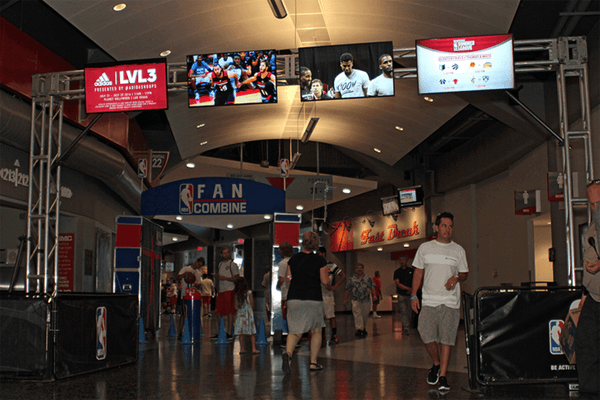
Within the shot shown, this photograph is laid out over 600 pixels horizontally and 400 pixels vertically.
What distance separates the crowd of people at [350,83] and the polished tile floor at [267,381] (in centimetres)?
363

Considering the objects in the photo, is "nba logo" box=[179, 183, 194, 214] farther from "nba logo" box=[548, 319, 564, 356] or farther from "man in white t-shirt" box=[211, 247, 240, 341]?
"nba logo" box=[548, 319, 564, 356]

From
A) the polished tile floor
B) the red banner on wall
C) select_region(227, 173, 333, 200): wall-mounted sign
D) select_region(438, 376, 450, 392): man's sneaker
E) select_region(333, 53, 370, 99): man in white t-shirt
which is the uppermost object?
select_region(333, 53, 370, 99): man in white t-shirt

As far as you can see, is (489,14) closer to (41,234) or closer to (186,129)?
(41,234)

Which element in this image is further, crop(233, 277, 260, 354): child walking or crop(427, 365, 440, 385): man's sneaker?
crop(233, 277, 260, 354): child walking

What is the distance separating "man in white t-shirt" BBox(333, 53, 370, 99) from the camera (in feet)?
26.8

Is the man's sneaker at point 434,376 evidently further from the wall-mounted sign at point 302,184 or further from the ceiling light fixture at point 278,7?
the wall-mounted sign at point 302,184

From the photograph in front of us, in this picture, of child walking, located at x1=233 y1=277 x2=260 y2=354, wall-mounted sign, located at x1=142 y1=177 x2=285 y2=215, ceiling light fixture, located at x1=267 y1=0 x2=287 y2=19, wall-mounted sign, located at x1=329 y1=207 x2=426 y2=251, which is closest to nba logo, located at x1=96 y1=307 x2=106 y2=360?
child walking, located at x1=233 y1=277 x2=260 y2=354

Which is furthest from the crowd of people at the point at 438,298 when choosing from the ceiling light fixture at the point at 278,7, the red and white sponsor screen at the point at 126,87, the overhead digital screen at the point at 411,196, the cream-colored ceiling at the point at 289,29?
the overhead digital screen at the point at 411,196

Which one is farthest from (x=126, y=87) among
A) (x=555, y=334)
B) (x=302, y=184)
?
(x=302, y=184)

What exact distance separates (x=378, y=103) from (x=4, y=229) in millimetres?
8356

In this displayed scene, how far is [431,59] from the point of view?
26.0 feet

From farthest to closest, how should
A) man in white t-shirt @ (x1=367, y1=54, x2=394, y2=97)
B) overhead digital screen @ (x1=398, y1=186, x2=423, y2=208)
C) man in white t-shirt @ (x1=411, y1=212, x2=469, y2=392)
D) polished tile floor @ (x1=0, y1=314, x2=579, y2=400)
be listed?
1. overhead digital screen @ (x1=398, y1=186, x2=423, y2=208)
2. man in white t-shirt @ (x1=367, y1=54, x2=394, y2=97)
3. man in white t-shirt @ (x1=411, y1=212, x2=469, y2=392)
4. polished tile floor @ (x1=0, y1=314, x2=579, y2=400)

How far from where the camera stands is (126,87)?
8320 millimetres

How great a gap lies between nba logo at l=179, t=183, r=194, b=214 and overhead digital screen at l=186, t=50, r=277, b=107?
129 inches
